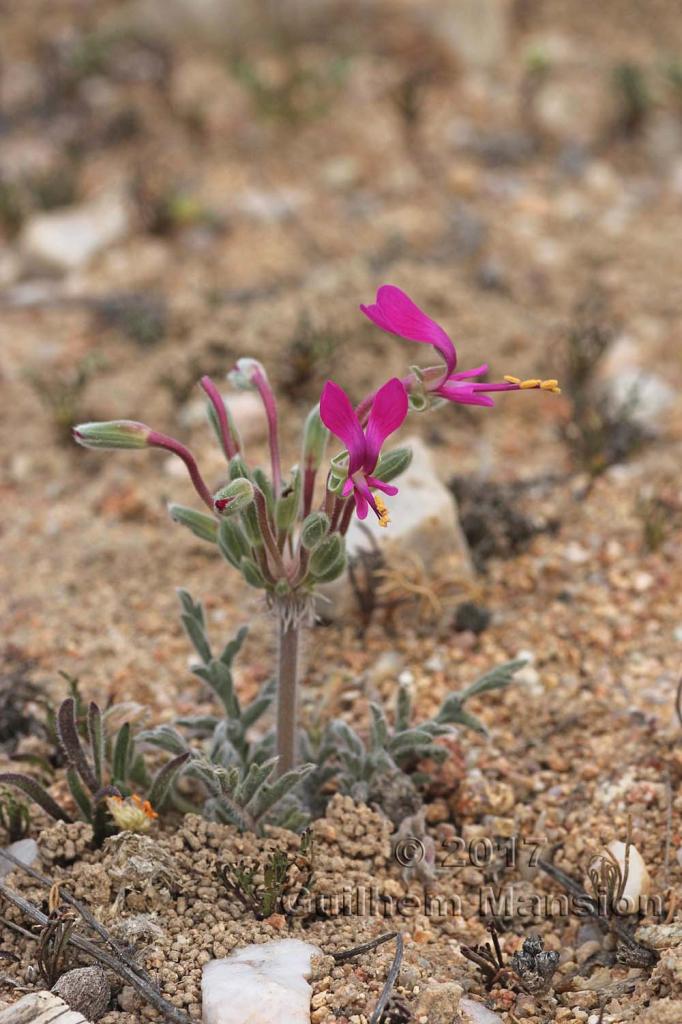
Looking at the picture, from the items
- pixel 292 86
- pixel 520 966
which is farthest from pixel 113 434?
pixel 292 86

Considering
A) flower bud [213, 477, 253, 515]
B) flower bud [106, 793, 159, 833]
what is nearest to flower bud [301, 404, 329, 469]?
flower bud [213, 477, 253, 515]

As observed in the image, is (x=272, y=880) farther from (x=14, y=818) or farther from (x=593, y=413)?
(x=593, y=413)

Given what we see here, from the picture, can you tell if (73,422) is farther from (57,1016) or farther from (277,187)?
(57,1016)

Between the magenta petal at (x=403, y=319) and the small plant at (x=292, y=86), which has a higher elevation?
the small plant at (x=292, y=86)

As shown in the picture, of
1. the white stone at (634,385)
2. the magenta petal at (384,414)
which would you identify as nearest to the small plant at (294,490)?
the magenta petal at (384,414)

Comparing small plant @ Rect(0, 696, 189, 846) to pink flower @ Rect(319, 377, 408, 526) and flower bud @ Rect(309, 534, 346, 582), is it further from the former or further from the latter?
pink flower @ Rect(319, 377, 408, 526)

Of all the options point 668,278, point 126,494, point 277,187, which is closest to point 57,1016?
point 126,494

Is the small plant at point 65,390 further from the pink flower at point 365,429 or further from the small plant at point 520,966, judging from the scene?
the small plant at point 520,966
